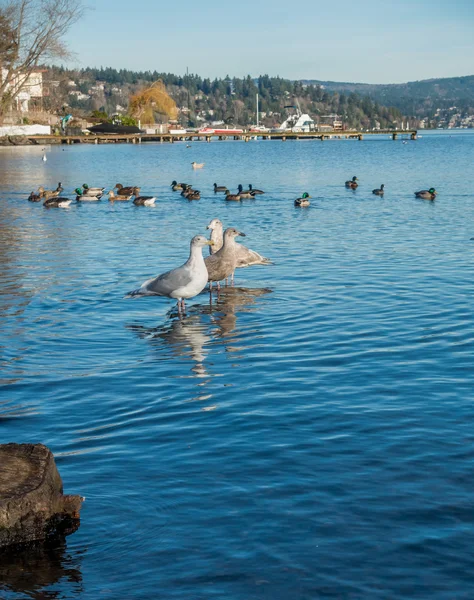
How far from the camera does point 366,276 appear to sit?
64.1ft

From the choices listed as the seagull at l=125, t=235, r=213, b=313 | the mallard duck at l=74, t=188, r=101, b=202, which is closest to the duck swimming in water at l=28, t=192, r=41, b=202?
the mallard duck at l=74, t=188, r=101, b=202

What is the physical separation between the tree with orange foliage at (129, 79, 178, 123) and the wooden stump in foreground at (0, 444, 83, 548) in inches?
7024

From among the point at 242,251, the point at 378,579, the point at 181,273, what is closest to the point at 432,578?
the point at 378,579

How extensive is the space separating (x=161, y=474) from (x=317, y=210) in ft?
95.6

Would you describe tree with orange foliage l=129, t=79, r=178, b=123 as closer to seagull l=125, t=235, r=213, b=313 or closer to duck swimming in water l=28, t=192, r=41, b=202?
duck swimming in water l=28, t=192, r=41, b=202

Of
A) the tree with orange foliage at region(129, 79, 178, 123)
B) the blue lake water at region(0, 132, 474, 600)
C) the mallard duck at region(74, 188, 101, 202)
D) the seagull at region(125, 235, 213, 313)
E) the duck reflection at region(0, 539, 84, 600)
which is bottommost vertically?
the duck reflection at region(0, 539, 84, 600)

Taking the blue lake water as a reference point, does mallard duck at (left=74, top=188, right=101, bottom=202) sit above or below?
above

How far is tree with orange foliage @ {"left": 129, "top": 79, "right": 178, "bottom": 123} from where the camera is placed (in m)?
182

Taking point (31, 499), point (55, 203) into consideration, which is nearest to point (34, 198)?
point (55, 203)

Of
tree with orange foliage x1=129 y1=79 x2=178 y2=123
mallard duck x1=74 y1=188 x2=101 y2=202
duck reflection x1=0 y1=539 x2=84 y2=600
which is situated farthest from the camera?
tree with orange foliage x1=129 y1=79 x2=178 y2=123

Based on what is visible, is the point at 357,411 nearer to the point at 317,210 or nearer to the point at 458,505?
the point at 458,505

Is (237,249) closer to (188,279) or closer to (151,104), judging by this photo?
(188,279)

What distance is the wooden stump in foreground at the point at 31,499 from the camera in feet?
21.6

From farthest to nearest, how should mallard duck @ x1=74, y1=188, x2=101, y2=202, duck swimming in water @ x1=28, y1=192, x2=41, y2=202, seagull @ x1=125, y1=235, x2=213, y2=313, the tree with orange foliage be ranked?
1. the tree with orange foliage
2. mallard duck @ x1=74, y1=188, x2=101, y2=202
3. duck swimming in water @ x1=28, y1=192, x2=41, y2=202
4. seagull @ x1=125, y1=235, x2=213, y2=313
